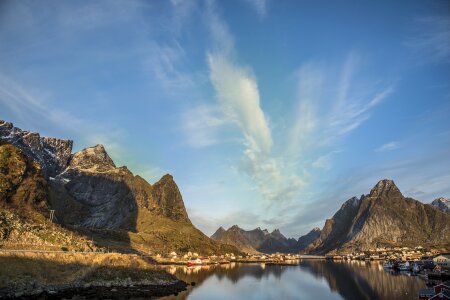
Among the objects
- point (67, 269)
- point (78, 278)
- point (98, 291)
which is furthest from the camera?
point (67, 269)

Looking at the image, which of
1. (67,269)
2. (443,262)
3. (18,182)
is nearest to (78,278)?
(67,269)

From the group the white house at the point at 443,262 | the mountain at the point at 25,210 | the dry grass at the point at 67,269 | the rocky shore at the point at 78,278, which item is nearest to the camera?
the rocky shore at the point at 78,278

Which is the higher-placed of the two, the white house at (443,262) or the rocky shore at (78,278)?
the white house at (443,262)

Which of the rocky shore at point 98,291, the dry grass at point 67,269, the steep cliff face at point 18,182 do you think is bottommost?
the rocky shore at point 98,291

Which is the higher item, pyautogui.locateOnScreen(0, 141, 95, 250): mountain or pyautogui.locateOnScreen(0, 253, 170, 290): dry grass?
pyautogui.locateOnScreen(0, 141, 95, 250): mountain

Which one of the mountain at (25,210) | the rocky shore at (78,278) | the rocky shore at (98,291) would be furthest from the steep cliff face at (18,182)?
the rocky shore at (98,291)

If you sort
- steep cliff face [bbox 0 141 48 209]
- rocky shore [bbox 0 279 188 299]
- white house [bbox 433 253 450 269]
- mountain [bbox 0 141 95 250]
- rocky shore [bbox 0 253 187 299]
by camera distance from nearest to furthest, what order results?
rocky shore [bbox 0 279 188 299], rocky shore [bbox 0 253 187 299], mountain [bbox 0 141 95 250], steep cliff face [bbox 0 141 48 209], white house [bbox 433 253 450 269]

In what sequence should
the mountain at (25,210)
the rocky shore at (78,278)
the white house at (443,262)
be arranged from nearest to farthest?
the rocky shore at (78,278) < the mountain at (25,210) < the white house at (443,262)

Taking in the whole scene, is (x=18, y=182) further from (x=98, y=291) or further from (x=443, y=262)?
(x=443, y=262)

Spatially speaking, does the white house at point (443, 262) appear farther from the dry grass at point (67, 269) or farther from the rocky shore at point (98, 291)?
the dry grass at point (67, 269)

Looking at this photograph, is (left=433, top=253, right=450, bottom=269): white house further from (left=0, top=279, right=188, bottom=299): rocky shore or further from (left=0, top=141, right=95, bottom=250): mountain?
(left=0, top=141, right=95, bottom=250): mountain

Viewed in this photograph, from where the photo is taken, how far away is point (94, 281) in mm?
71625

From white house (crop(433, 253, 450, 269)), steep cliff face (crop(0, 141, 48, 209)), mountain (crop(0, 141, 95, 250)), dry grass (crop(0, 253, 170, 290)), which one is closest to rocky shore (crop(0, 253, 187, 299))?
dry grass (crop(0, 253, 170, 290))

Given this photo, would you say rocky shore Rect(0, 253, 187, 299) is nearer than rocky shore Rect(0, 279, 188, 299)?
No
